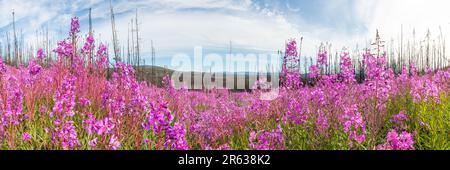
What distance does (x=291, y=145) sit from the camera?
392 centimetres

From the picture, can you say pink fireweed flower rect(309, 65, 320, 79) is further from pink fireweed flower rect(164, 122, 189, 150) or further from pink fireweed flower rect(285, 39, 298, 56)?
pink fireweed flower rect(164, 122, 189, 150)

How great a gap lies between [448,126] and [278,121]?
1.84 meters

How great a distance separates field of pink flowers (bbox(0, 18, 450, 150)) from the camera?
2.75m

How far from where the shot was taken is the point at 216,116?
4781 mm

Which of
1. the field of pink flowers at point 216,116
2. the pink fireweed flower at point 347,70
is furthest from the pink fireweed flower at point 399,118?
the pink fireweed flower at point 347,70

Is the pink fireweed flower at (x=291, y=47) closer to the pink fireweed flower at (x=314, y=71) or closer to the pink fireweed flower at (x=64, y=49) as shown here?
the pink fireweed flower at (x=314, y=71)

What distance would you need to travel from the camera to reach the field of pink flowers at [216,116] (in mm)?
2748

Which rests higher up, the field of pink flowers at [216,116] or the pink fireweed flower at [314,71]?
the pink fireweed flower at [314,71]

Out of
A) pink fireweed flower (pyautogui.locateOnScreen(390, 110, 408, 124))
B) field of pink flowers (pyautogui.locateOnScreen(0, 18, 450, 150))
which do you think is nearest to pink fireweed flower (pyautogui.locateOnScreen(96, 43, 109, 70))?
field of pink flowers (pyautogui.locateOnScreen(0, 18, 450, 150))
